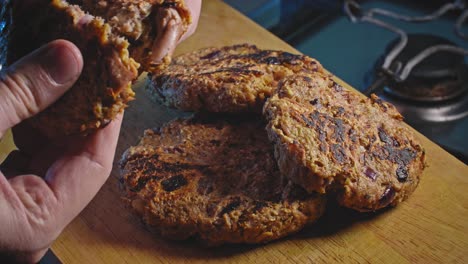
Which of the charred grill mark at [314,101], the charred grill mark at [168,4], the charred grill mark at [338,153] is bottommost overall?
the charred grill mark at [338,153]

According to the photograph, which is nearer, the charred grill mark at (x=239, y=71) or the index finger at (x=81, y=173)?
the index finger at (x=81, y=173)

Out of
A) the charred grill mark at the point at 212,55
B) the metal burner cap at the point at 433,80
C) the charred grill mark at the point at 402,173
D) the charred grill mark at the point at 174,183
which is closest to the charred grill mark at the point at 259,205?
the charred grill mark at the point at 174,183

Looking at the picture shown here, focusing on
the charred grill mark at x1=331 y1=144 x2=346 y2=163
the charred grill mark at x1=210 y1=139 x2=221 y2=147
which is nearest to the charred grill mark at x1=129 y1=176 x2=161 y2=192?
the charred grill mark at x1=210 y1=139 x2=221 y2=147

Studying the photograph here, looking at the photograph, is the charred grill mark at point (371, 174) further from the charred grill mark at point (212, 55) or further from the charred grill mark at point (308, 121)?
the charred grill mark at point (212, 55)

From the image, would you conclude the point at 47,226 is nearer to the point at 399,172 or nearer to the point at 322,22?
the point at 399,172

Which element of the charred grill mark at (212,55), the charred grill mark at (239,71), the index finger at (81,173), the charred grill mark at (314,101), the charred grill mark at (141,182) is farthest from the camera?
the charred grill mark at (212,55)

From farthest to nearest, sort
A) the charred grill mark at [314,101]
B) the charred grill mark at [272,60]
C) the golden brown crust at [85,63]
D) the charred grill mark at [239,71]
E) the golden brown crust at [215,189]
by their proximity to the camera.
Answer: the charred grill mark at [272,60], the charred grill mark at [239,71], the charred grill mark at [314,101], the golden brown crust at [215,189], the golden brown crust at [85,63]

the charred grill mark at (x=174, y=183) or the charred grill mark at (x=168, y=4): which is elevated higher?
the charred grill mark at (x=168, y=4)

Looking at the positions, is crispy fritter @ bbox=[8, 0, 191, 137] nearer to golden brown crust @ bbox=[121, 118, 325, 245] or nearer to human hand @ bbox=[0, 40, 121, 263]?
human hand @ bbox=[0, 40, 121, 263]
